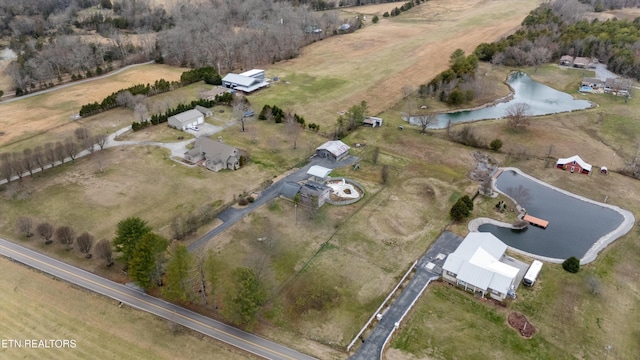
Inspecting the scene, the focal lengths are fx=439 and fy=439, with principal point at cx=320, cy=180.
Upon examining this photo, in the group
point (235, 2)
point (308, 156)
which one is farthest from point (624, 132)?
point (235, 2)

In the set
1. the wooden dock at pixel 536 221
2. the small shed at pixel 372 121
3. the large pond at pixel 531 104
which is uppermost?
the small shed at pixel 372 121

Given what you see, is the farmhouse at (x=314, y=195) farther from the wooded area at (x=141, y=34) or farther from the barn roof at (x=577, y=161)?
the wooded area at (x=141, y=34)

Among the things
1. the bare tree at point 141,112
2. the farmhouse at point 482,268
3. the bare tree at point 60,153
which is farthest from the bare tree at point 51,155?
the farmhouse at point 482,268

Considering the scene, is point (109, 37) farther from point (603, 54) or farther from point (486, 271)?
point (603, 54)

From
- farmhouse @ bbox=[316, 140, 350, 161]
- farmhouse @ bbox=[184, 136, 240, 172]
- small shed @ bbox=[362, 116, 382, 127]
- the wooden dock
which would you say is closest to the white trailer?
the wooden dock

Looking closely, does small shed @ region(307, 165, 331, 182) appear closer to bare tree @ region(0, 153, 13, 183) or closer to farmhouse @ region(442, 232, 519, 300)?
farmhouse @ region(442, 232, 519, 300)

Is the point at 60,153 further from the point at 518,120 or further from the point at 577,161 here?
the point at 577,161
